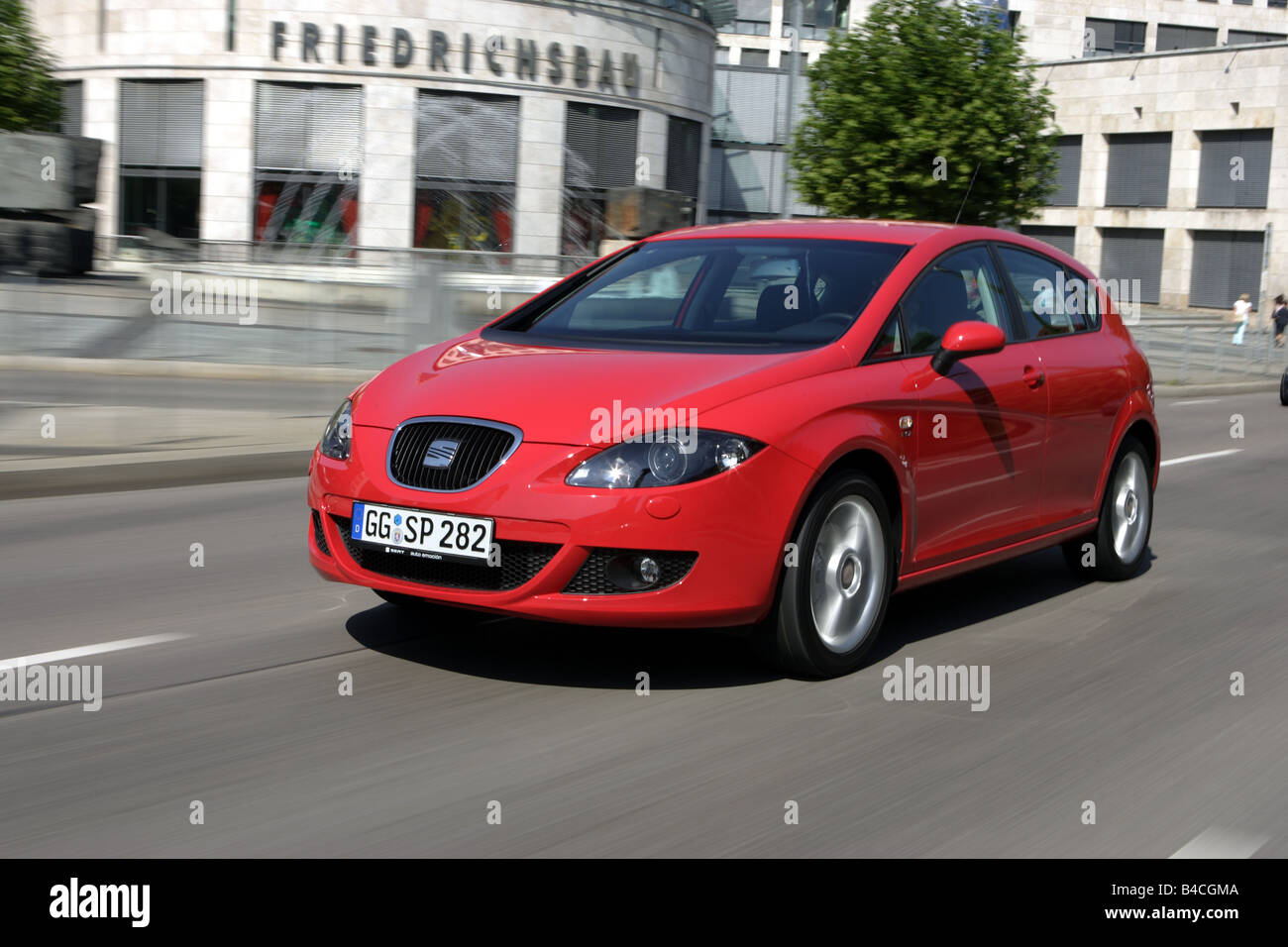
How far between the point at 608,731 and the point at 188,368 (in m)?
7.84

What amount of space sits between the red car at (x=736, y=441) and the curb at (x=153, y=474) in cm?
435

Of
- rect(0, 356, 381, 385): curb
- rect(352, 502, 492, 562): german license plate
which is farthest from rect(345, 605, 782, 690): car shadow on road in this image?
rect(0, 356, 381, 385): curb

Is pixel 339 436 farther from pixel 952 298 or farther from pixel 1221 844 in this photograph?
pixel 1221 844

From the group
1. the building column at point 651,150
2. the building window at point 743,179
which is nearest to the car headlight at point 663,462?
the building column at point 651,150

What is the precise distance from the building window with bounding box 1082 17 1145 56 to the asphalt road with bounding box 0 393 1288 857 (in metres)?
71.9

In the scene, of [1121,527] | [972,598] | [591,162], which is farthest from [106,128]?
[972,598]

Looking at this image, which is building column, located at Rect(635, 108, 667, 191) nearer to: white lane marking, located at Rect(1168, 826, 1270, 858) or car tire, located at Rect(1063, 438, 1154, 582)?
car tire, located at Rect(1063, 438, 1154, 582)

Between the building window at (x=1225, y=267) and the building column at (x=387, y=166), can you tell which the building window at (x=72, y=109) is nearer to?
the building column at (x=387, y=166)

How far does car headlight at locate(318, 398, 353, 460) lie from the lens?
5.32m

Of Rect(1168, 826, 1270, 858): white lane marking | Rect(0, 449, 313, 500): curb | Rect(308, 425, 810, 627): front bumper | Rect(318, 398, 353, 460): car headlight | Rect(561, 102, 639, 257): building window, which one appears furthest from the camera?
Rect(561, 102, 639, 257): building window

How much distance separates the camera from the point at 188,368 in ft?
38.1

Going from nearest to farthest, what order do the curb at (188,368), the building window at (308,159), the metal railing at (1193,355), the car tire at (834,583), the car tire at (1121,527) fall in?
1. the car tire at (834,583)
2. the car tire at (1121,527)
3. the curb at (188,368)
4. the metal railing at (1193,355)
5. the building window at (308,159)

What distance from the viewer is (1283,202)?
53.1 metres

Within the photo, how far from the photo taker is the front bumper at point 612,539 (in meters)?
4.74
